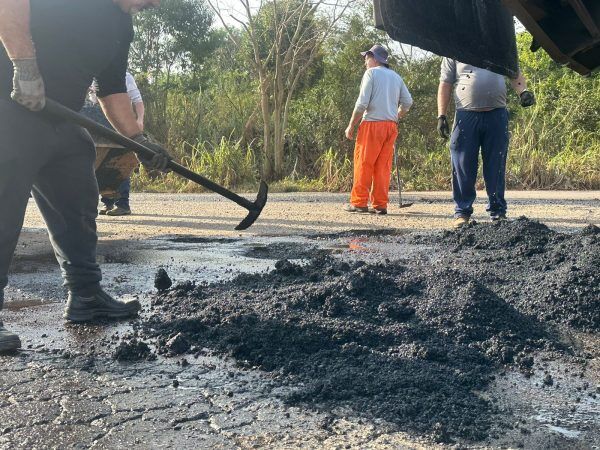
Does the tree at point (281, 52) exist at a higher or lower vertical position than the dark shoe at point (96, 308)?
higher

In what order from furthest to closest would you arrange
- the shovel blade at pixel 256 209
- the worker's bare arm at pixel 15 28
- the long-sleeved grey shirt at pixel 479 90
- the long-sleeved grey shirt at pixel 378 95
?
the long-sleeved grey shirt at pixel 378 95 → the long-sleeved grey shirt at pixel 479 90 → the shovel blade at pixel 256 209 → the worker's bare arm at pixel 15 28

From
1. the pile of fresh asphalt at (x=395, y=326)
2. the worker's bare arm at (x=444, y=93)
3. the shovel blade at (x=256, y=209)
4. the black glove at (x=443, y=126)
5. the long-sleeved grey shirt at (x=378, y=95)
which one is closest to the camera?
the pile of fresh asphalt at (x=395, y=326)

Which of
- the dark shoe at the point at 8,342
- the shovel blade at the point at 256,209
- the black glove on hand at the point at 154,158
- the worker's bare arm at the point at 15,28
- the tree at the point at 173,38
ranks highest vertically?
the tree at the point at 173,38

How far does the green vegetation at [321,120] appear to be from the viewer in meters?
15.4

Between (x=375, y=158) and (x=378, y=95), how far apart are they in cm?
76

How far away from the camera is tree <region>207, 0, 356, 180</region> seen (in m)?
17.4

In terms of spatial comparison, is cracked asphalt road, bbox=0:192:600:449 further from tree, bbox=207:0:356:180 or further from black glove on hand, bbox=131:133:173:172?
tree, bbox=207:0:356:180

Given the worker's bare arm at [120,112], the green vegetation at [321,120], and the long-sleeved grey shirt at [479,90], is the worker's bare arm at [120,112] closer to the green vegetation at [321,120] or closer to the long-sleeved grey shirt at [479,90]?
the long-sleeved grey shirt at [479,90]

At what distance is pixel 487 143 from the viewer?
24.8ft

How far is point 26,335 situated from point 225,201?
835 centimetres

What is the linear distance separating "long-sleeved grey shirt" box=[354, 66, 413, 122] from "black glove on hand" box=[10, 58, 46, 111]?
20.2 feet

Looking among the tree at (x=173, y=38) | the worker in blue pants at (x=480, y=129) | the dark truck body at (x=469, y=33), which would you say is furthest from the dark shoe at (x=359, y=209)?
the tree at (x=173, y=38)

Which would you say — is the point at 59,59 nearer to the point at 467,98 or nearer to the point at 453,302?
the point at 453,302

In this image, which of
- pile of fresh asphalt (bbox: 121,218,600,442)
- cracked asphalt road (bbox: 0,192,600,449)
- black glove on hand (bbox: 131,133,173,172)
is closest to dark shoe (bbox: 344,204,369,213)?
cracked asphalt road (bbox: 0,192,600,449)
